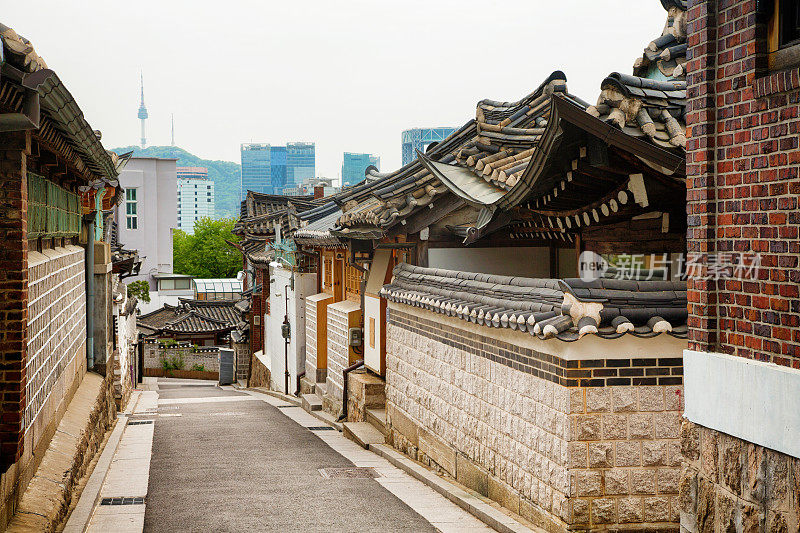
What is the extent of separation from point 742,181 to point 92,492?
9727mm

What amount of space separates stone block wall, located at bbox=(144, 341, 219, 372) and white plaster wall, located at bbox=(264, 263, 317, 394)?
1536 cm

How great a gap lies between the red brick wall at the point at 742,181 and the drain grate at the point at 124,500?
29.1ft

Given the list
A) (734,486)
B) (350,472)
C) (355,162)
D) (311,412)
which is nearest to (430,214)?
(350,472)

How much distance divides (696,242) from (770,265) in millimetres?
774

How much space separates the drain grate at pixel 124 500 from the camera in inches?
469

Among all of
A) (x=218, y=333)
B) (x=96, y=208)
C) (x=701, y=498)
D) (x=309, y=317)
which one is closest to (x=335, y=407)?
(x=309, y=317)

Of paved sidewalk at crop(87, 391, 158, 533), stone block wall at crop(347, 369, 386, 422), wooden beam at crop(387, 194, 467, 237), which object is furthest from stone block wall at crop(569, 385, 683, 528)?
stone block wall at crop(347, 369, 386, 422)

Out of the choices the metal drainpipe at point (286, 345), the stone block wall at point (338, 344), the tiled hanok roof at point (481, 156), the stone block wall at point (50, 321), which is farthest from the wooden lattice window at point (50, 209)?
the metal drainpipe at point (286, 345)

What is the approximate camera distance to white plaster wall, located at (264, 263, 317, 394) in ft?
95.1

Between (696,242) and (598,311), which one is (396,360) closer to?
(598,311)

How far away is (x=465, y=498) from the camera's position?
11.3 m

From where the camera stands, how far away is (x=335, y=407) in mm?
23109

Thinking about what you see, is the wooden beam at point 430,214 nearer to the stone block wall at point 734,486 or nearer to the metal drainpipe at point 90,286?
the metal drainpipe at point 90,286

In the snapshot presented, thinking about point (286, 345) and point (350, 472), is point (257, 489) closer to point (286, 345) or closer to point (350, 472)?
point (350, 472)
